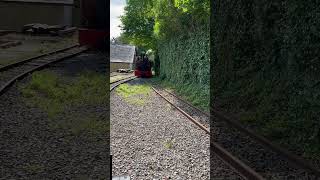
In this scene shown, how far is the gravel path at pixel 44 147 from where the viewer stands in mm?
3000

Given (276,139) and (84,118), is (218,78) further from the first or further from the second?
(84,118)

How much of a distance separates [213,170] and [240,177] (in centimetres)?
40

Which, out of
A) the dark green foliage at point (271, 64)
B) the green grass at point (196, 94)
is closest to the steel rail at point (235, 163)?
the dark green foliage at point (271, 64)

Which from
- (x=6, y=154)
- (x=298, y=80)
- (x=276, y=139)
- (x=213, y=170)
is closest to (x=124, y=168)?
(x=213, y=170)

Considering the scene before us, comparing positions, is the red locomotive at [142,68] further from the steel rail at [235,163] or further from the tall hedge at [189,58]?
the steel rail at [235,163]

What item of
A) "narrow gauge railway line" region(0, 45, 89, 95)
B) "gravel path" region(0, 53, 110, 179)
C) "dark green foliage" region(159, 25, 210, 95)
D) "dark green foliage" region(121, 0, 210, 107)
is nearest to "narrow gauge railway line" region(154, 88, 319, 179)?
"gravel path" region(0, 53, 110, 179)

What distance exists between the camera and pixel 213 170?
14.8 ft

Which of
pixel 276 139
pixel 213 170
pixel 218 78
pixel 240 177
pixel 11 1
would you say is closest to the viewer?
pixel 11 1

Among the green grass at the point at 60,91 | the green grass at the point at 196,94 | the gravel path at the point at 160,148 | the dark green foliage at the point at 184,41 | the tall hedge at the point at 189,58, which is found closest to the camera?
the green grass at the point at 60,91

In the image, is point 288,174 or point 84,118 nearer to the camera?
point 84,118

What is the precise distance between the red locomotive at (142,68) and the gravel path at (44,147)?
18279mm

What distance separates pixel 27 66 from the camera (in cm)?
311

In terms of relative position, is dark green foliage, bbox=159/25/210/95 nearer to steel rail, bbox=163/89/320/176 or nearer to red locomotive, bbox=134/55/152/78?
red locomotive, bbox=134/55/152/78

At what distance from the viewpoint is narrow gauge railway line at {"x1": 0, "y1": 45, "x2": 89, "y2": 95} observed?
9.84 ft
